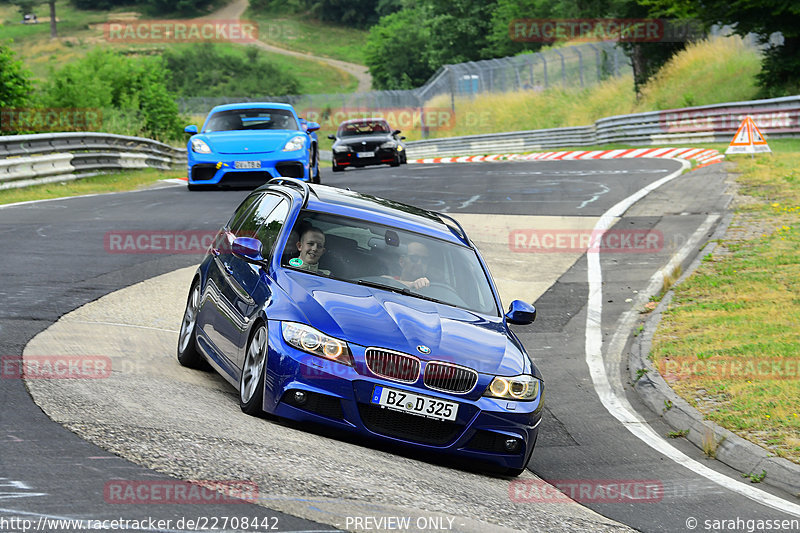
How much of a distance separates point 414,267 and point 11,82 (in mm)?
23111

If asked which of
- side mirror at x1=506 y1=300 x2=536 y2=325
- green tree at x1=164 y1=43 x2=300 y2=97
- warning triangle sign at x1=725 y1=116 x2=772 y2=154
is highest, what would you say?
side mirror at x1=506 y1=300 x2=536 y2=325

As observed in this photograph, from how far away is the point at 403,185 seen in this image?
78.4 feet

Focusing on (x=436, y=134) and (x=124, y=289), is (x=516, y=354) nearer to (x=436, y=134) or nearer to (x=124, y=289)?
(x=124, y=289)

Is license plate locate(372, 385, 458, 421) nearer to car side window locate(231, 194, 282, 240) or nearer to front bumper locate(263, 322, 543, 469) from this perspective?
front bumper locate(263, 322, 543, 469)

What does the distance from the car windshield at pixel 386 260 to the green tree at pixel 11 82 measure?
2225 centimetres

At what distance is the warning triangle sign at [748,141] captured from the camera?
2472 cm

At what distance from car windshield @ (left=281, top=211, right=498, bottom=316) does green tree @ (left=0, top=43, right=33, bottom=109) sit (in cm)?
2225

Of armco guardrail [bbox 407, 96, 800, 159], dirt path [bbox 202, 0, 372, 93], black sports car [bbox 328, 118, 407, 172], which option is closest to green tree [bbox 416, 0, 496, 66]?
dirt path [bbox 202, 0, 372, 93]

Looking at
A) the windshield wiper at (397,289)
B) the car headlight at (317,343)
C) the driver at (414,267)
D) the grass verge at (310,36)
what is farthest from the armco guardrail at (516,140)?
the grass verge at (310,36)

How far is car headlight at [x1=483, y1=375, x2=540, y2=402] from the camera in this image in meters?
6.74

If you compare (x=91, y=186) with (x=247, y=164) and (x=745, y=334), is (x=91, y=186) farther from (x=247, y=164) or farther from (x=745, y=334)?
(x=745, y=334)

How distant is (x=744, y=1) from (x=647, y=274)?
796 inches

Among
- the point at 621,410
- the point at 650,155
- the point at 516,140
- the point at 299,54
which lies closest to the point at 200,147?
the point at 621,410

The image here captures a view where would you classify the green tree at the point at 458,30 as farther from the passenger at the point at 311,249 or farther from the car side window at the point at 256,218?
the passenger at the point at 311,249
